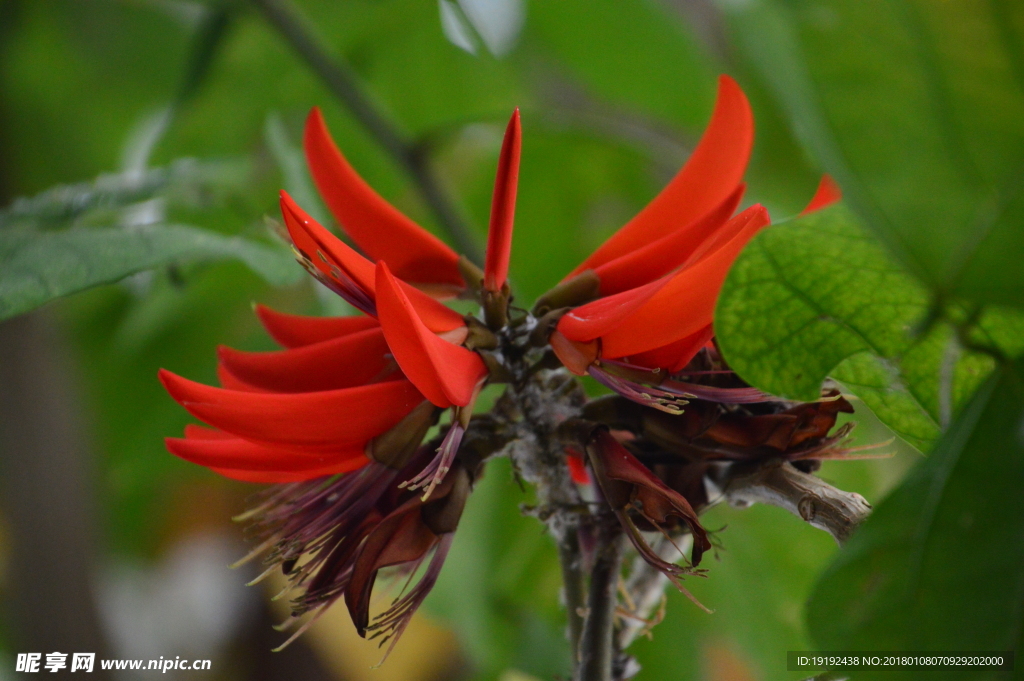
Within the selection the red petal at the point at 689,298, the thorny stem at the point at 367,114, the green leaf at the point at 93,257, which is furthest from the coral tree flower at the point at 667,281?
the thorny stem at the point at 367,114

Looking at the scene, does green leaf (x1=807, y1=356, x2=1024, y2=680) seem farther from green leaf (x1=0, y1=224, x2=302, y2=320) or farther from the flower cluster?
green leaf (x1=0, y1=224, x2=302, y2=320)

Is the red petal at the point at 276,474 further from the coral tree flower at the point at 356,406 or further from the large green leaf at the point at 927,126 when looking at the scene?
the large green leaf at the point at 927,126

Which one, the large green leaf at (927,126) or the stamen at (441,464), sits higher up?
the large green leaf at (927,126)

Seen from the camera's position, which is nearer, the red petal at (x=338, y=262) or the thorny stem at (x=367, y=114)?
the red petal at (x=338, y=262)

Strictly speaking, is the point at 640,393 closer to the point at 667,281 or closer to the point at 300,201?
the point at 667,281

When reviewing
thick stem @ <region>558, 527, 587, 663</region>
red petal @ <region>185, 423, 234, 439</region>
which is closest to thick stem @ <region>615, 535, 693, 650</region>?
thick stem @ <region>558, 527, 587, 663</region>

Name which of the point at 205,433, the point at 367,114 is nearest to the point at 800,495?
the point at 205,433

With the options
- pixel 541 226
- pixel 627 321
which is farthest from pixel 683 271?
pixel 541 226
